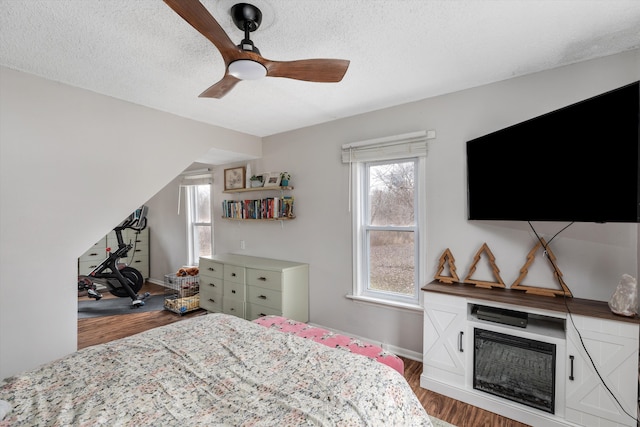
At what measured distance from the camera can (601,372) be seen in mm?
1692

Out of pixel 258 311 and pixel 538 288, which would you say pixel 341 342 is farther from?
pixel 258 311

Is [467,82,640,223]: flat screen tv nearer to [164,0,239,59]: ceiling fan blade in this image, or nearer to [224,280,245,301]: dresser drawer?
[164,0,239,59]: ceiling fan blade

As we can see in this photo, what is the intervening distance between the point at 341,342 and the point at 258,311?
1659mm

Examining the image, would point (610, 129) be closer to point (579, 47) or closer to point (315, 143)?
point (579, 47)

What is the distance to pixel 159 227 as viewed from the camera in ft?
18.3

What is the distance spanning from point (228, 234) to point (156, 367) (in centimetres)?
307

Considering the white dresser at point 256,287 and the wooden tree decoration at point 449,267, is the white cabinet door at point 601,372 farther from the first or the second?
the white dresser at point 256,287

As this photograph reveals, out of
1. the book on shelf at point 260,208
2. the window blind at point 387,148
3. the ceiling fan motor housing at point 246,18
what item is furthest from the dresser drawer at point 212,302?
the ceiling fan motor housing at point 246,18

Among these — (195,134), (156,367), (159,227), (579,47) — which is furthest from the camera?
(159,227)

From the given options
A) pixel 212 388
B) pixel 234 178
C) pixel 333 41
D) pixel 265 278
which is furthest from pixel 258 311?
pixel 333 41

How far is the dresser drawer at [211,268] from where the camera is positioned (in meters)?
3.79

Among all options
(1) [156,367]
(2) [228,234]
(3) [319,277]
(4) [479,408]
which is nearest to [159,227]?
(2) [228,234]

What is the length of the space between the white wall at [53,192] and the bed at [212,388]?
1.08 meters

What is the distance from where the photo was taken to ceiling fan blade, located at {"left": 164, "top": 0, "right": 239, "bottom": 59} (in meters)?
1.13
